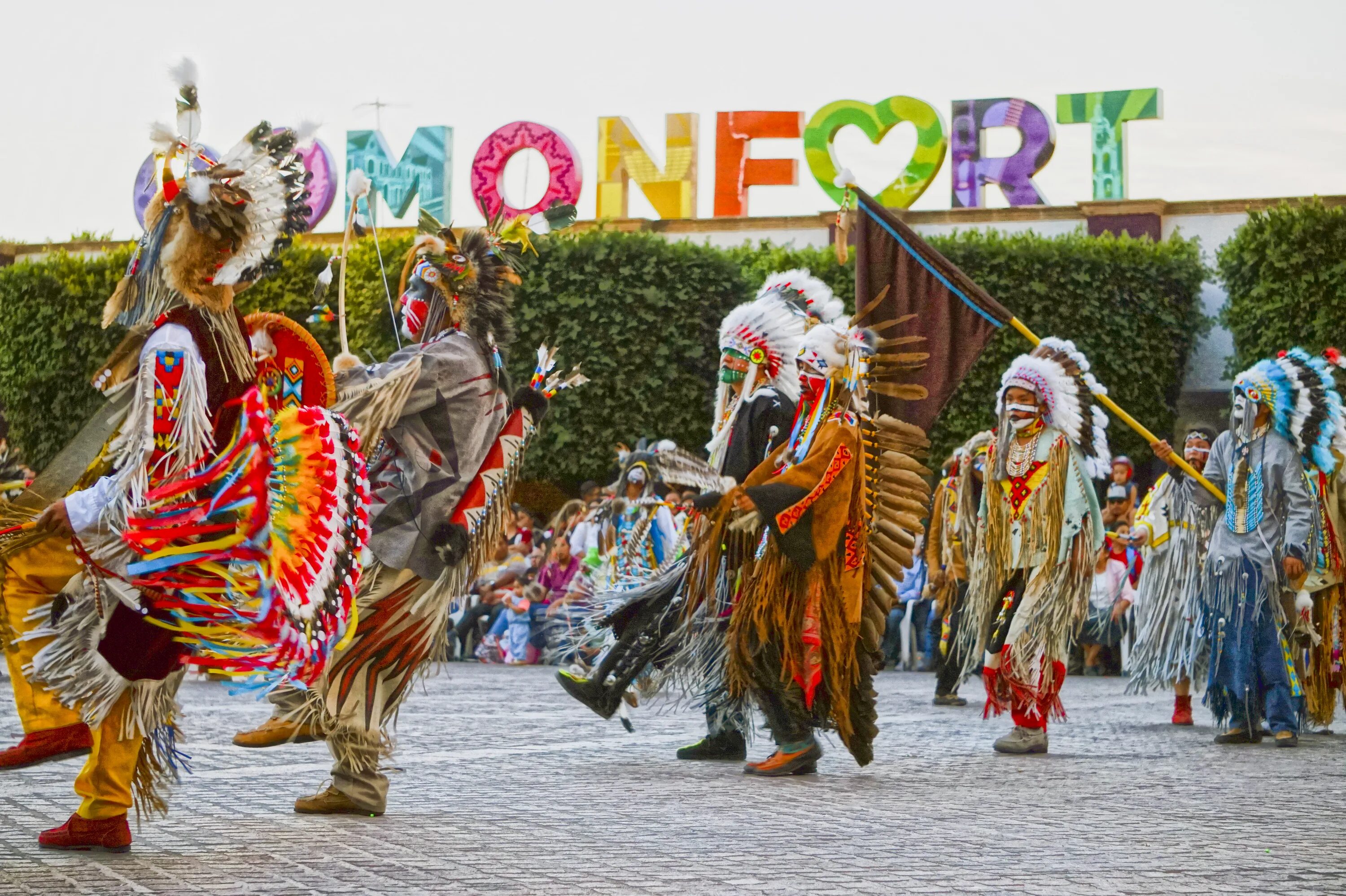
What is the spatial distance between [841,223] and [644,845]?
4335mm

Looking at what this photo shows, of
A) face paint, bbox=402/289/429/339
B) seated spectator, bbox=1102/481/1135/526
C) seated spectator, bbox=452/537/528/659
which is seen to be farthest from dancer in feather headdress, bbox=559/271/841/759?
seated spectator, bbox=452/537/528/659

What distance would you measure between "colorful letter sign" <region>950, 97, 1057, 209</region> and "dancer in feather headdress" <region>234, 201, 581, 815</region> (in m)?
23.0

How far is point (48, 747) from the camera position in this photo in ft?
16.5

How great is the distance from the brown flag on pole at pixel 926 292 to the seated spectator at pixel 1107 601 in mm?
5248

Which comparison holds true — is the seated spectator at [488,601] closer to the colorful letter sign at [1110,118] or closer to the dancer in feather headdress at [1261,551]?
the dancer in feather headdress at [1261,551]

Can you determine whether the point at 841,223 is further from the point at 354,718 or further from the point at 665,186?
the point at 665,186

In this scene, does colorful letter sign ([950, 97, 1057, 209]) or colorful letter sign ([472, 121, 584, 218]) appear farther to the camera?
colorful letter sign ([472, 121, 584, 218])

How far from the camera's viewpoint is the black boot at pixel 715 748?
768 centimetres

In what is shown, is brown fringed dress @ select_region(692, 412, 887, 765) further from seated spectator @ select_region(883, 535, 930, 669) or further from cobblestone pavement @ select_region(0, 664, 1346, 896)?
seated spectator @ select_region(883, 535, 930, 669)

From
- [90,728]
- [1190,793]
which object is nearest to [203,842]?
[90,728]

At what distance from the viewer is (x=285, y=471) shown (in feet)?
15.0

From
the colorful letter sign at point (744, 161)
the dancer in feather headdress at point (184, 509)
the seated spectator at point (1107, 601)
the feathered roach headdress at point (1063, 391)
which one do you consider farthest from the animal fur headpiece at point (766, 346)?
the colorful letter sign at point (744, 161)

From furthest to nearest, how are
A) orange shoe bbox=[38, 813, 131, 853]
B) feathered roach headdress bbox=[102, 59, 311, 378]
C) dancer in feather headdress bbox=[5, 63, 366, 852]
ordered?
feathered roach headdress bbox=[102, 59, 311, 378], orange shoe bbox=[38, 813, 131, 853], dancer in feather headdress bbox=[5, 63, 366, 852]

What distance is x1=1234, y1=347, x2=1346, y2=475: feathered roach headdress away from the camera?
9273mm
